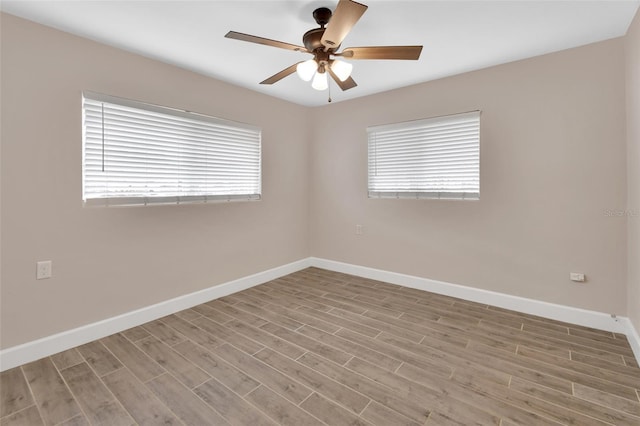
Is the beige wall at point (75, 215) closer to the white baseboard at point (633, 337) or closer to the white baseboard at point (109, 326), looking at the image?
the white baseboard at point (109, 326)

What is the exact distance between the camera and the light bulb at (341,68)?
2.07 meters

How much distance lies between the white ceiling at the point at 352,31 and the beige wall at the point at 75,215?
231 millimetres

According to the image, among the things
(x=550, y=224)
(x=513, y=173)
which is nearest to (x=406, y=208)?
(x=513, y=173)

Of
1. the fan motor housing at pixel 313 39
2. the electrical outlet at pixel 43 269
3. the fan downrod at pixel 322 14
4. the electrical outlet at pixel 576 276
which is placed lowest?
the electrical outlet at pixel 576 276

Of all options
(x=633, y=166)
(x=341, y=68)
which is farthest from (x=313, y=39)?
(x=633, y=166)

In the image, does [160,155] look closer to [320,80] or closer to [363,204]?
[320,80]

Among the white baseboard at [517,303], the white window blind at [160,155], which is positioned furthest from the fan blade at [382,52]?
the white baseboard at [517,303]

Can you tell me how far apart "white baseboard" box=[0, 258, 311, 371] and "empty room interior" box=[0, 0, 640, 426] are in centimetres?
2

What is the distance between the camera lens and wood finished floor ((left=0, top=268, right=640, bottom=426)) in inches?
64.2

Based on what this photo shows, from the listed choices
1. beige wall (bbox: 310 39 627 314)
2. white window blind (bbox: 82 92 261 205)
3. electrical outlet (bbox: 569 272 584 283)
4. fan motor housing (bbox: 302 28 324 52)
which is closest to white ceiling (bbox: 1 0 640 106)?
fan motor housing (bbox: 302 28 324 52)

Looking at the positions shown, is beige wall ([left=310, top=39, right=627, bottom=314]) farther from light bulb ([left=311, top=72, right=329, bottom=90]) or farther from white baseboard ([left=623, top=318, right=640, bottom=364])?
light bulb ([left=311, top=72, right=329, bottom=90])

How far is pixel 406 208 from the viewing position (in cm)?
371

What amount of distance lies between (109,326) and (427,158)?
11.8 ft

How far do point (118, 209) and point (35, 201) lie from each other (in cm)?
53
